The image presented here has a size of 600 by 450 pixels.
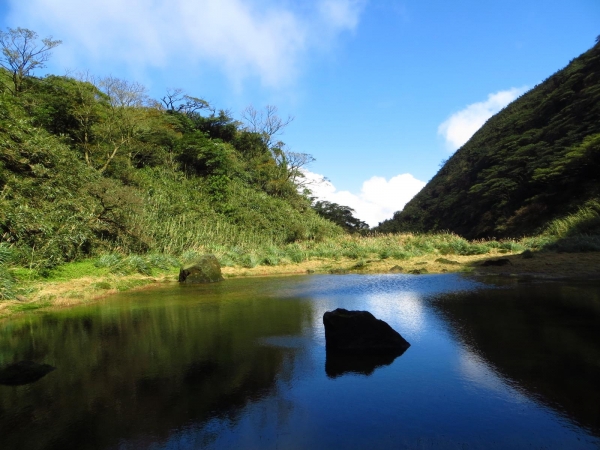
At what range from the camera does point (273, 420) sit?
12.5 feet

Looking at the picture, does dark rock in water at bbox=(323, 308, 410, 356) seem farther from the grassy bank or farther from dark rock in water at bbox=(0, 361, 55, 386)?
the grassy bank

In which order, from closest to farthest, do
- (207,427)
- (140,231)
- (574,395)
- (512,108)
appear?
1. (207,427)
2. (574,395)
3. (140,231)
4. (512,108)

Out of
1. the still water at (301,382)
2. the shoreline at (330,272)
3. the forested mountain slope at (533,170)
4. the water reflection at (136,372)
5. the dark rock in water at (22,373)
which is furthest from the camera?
the forested mountain slope at (533,170)

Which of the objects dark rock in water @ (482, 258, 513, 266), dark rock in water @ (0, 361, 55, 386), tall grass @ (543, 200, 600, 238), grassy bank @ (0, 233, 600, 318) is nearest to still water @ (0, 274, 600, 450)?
dark rock in water @ (0, 361, 55, 386)

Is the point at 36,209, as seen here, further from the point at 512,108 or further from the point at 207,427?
the point at 512,108

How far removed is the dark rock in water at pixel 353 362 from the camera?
509 centimetres

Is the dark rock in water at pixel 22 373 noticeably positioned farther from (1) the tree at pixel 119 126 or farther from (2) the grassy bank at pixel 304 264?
(1) the tree at pixel 119 126

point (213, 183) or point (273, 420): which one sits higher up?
point (213, 183)

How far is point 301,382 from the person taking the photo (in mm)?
4758

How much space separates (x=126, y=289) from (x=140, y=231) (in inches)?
218

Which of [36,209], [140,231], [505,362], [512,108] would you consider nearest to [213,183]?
[140,231]

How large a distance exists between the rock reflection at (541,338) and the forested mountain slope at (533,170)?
545 inches

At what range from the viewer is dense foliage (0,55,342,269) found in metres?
13.4

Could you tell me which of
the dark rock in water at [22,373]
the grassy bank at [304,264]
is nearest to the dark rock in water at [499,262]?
the grassy bank at [304,264]
